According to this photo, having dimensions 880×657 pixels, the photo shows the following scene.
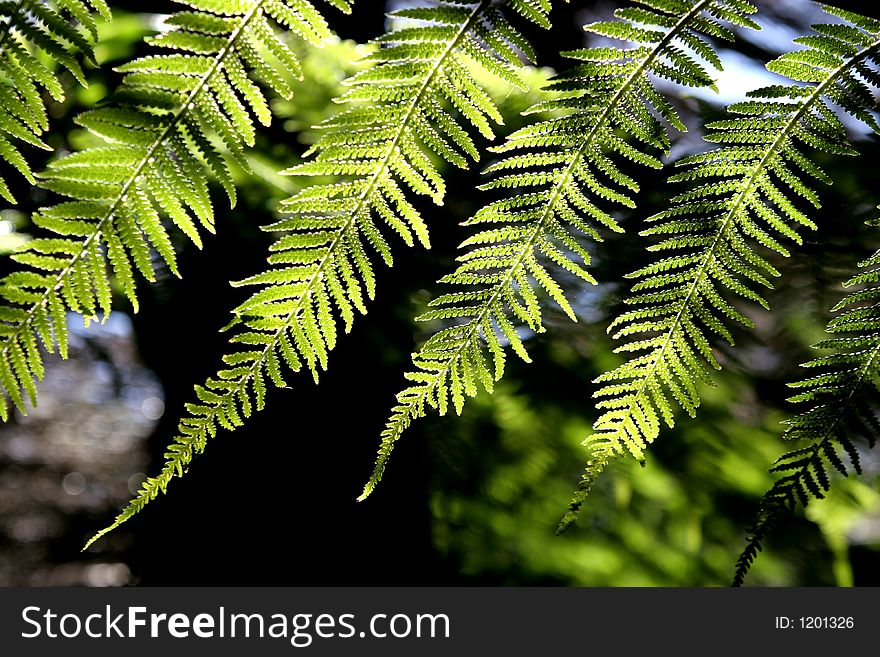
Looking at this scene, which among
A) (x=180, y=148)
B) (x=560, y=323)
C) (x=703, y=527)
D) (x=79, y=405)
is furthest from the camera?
(x=79, y=405)

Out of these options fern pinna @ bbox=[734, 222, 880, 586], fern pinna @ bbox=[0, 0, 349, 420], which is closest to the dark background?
fern pinna @ bbox=[734, 222, 880, 586]

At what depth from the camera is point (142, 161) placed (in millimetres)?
410

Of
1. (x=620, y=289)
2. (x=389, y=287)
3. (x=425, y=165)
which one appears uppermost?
(x=425, y=165)

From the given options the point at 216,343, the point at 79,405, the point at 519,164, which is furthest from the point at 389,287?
the point at 79,405

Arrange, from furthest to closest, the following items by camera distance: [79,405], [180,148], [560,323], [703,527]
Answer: [79,405]
[560,323]
[703,527]
[180,148]

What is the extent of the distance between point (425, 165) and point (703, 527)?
1160 mm

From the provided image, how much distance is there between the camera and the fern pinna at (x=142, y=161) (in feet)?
1.29

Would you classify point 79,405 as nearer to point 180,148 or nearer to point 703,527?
point 703,527

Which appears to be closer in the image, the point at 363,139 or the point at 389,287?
the point at 363,139

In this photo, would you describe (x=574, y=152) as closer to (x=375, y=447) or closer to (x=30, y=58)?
(x=30, y=58)

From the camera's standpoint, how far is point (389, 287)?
1.46 metres

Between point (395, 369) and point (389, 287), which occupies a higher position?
point (389, 287)

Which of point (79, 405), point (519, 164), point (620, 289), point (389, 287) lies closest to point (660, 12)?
point (519, 164)

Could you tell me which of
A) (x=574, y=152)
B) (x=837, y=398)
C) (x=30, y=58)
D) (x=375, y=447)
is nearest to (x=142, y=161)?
(x=30, y=58)
